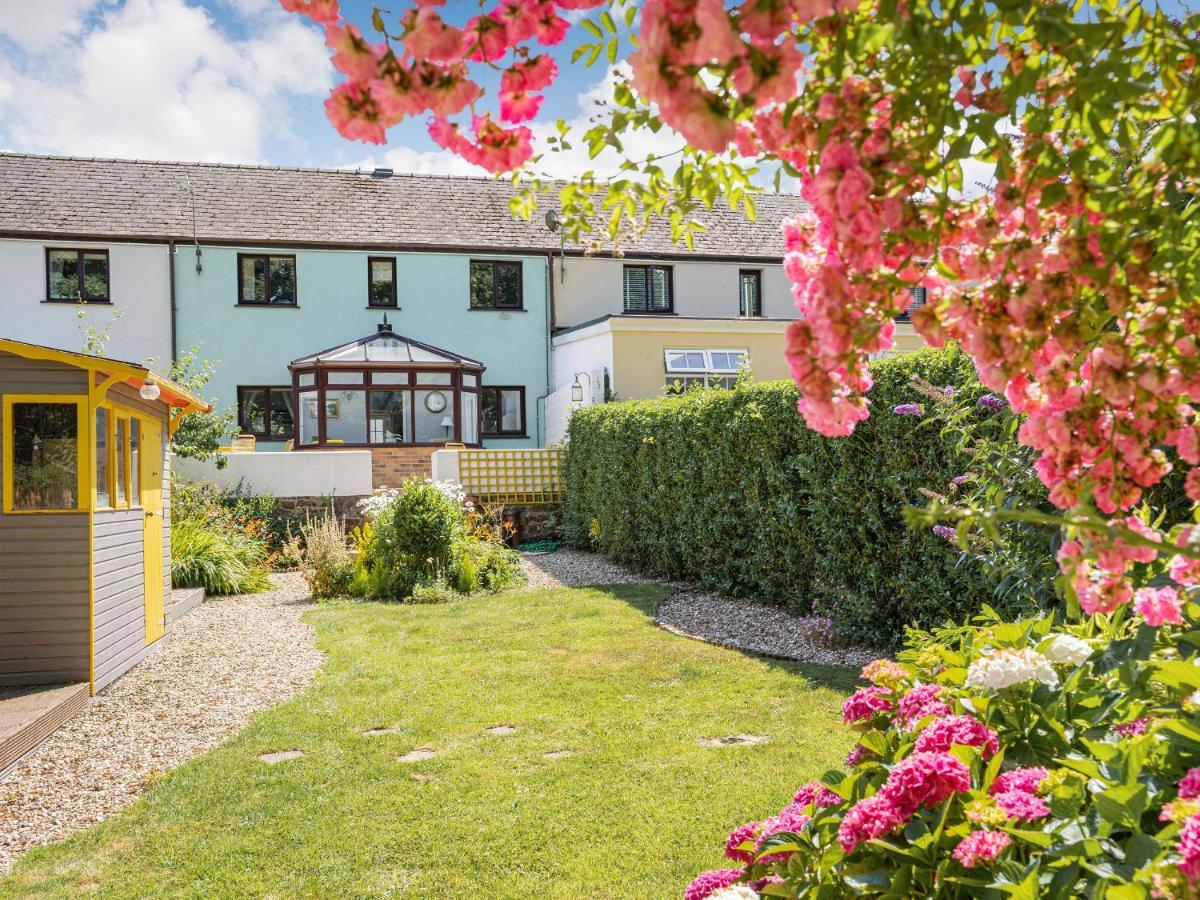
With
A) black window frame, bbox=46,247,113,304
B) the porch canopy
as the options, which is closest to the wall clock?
the porch canopy

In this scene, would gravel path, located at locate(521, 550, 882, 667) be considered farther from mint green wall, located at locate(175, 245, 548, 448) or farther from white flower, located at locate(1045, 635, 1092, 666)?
mint green wall, located at locate(175, 245, 548, 448)

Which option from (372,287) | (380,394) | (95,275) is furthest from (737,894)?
(95,275)

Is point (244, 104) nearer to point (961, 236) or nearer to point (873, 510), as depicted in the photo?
point (873, 510)

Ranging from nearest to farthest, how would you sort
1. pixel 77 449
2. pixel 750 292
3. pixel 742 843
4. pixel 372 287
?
pixel 742 843
pixel 77 449
pixel 372 287
pixel 750 292

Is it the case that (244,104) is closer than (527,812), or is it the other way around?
(527,812)

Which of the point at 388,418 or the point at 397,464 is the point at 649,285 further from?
the point at 397,464

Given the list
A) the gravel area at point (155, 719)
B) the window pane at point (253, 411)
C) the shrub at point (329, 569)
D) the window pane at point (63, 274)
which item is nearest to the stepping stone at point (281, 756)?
the gravel area at point (155, 719)

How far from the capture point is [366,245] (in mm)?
21625

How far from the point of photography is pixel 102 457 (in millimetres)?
7328

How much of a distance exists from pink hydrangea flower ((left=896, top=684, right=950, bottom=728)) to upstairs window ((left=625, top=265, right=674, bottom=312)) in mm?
21040

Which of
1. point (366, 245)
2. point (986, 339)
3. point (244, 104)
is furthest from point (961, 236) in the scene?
point (366, 245)

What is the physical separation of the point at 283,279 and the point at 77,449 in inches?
603

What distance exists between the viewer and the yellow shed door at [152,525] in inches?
344

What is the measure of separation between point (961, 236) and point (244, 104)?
11.6 metres
